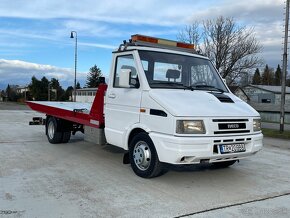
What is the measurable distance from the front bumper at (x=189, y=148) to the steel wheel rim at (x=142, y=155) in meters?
0.36

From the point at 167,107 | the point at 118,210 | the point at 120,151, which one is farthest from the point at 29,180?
the point at 120,151

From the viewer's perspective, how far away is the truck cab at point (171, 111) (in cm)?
640

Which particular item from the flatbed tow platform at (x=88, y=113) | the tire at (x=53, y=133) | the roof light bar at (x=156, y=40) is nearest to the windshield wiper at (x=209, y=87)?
the roof light bar at (x=156, y=40)

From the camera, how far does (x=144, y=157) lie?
23.0ft

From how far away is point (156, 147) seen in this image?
262 inches

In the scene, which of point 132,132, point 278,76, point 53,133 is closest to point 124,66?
point 132,132

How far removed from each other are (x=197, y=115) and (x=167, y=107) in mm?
520

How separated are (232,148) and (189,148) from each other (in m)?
0.94

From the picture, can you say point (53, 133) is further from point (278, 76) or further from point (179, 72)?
point (278, 76)

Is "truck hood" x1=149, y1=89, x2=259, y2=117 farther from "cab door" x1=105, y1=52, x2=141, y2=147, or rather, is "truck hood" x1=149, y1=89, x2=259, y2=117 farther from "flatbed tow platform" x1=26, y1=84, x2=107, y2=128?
"flatbed tow platform" x1=26, y1=84, x2=107, y2=128

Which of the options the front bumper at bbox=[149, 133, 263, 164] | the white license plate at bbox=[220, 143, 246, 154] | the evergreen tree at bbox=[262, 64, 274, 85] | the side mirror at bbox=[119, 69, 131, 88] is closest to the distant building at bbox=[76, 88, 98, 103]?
the side mirror at bbox=[119, 69, 131, 88]

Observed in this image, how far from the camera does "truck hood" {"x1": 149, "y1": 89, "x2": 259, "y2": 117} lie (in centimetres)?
643

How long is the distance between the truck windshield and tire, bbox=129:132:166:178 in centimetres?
105

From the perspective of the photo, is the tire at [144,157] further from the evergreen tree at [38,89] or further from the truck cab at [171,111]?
the evergreen tree at [38,89]
